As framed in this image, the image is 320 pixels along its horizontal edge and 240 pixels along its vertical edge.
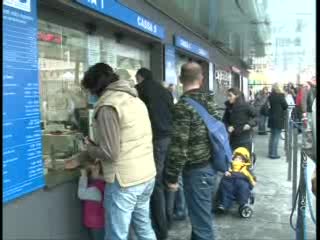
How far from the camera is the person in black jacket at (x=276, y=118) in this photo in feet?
34.9

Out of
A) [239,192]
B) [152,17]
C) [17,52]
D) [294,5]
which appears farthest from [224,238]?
[294,5]

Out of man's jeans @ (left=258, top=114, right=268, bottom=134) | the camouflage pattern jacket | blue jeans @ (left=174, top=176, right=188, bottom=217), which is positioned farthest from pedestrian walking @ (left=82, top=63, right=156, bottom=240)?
man's jeans @ (left=258, top=114, right=268, bottom=134)

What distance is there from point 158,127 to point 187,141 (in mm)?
1292

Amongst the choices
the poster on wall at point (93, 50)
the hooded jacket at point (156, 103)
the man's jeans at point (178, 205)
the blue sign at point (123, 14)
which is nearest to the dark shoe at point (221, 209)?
the man's jeans at point (178, 205)

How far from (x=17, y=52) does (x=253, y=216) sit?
3.47m

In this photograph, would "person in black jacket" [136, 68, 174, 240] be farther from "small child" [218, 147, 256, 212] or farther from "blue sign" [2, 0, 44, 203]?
"blue sign" [2, 0, 44, 203]

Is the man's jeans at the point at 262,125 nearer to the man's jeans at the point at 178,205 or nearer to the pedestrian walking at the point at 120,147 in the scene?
the man's jeans at the point at 178,205

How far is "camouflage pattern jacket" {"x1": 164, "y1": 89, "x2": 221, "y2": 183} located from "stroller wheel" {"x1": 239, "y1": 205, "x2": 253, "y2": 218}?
2121 mm

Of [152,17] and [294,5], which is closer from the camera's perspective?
[152,17]

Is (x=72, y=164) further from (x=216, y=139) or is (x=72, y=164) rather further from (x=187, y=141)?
(x=216, y=139)

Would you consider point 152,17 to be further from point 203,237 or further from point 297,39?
point 297,39

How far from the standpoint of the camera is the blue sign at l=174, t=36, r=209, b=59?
8.72m

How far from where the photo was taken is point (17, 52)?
3.41 metres

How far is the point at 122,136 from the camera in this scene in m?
3.42
